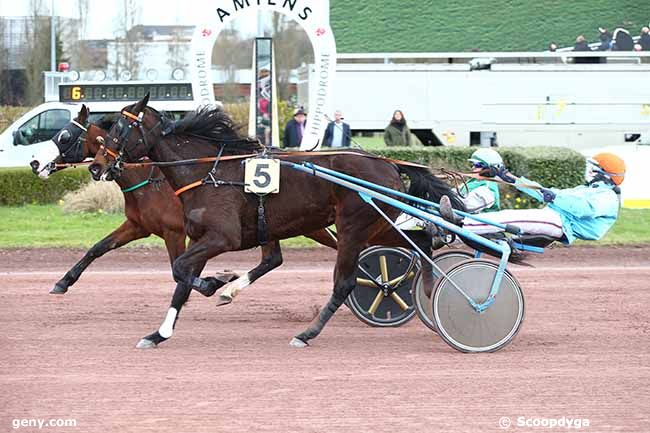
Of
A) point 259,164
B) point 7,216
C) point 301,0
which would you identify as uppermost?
point 301,0

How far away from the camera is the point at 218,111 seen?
785 centimetres

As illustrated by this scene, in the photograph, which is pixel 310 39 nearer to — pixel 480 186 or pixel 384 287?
pixel 480 186

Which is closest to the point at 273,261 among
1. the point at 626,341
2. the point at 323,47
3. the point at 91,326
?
the point at 91,326

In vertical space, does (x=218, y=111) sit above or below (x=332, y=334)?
above

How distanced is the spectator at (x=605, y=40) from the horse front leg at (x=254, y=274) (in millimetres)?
16069

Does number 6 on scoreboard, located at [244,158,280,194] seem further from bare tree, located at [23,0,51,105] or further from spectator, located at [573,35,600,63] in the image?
bare tree, located at [23,0,51,105]

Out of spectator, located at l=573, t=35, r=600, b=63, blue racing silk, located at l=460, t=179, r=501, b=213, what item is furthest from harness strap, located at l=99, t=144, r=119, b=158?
spectator, located at l=573, t=35, r=600, b=63

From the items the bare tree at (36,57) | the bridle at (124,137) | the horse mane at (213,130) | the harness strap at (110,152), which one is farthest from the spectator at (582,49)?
the bare tree at (36,57)

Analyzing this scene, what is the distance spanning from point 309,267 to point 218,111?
13.8 feet

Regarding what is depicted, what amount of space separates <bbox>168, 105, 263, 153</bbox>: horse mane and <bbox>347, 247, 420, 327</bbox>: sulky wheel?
1161mm

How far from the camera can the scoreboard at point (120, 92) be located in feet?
62.8

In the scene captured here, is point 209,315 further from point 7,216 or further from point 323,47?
point 7,216

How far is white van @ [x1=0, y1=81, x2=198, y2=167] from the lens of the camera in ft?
62.7

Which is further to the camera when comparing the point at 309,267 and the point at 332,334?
the point at 309,267
